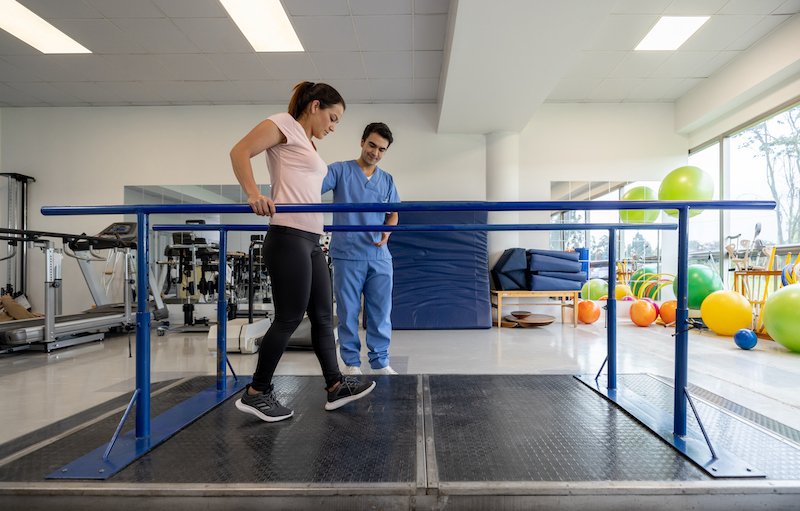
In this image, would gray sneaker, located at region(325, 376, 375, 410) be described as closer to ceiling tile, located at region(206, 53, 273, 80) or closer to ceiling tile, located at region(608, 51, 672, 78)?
ceiling tile, located at region(206, 53, 273, 80)

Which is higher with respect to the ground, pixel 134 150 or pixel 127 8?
pixel 127 8

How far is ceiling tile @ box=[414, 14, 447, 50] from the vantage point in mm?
3920

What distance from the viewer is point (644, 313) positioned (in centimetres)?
482

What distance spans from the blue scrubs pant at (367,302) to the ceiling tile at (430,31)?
2646 millimetres

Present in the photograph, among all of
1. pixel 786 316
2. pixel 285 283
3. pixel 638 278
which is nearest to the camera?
pixel 285 283

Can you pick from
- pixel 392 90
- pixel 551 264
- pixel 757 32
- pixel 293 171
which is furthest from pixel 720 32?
pixel 293 171

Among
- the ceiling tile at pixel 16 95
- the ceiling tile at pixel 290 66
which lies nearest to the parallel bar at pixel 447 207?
the ceiling tile at pixel 290 66

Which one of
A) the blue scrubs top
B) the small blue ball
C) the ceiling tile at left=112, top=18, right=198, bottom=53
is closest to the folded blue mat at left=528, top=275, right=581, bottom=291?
the small blue ball

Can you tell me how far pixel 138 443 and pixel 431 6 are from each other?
3800 mm

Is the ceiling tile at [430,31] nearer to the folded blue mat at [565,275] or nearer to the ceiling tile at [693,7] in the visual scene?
the ceiling tile at [693,7]

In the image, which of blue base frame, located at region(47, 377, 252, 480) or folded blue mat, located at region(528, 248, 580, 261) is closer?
blue base frame, located at region(47, 377, 252, 480)

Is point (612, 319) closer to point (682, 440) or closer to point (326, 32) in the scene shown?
point (682, 440)

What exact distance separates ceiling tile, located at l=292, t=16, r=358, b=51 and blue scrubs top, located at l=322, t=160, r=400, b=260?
2255mm

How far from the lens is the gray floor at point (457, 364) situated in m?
2.17
